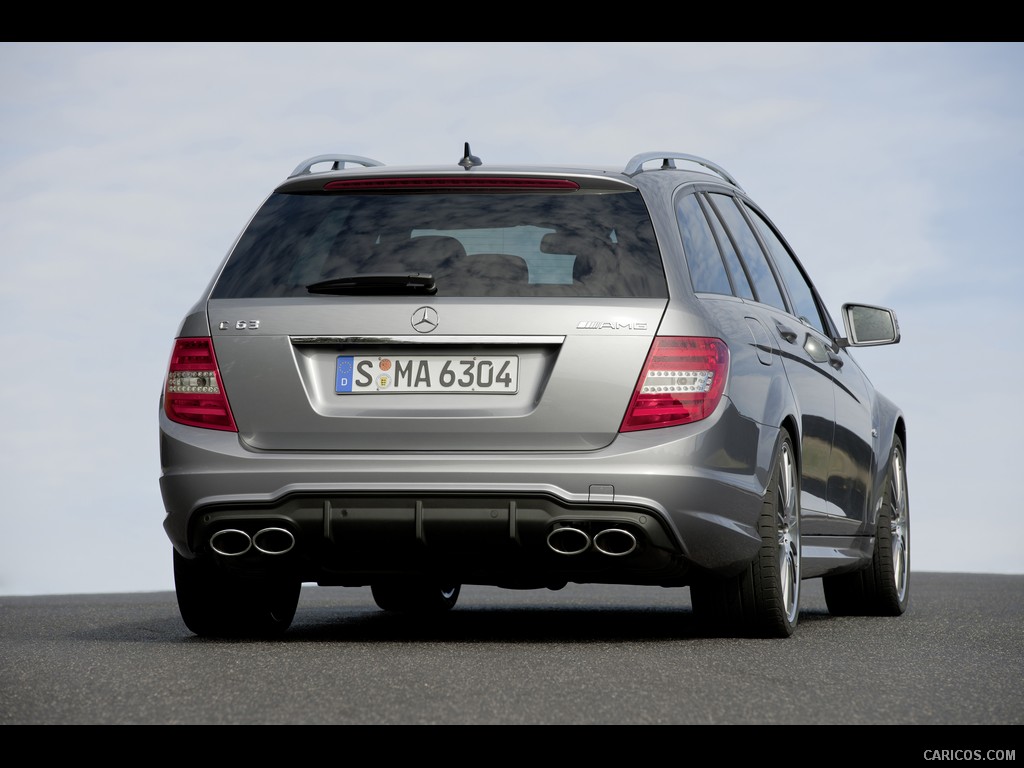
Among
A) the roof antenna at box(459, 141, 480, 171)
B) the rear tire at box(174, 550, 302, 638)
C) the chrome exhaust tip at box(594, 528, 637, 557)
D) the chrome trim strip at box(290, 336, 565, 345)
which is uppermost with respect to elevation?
the roof antenna at box(459, 141, 480, 171)

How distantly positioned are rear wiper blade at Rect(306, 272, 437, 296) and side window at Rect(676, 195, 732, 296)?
3.39 feet

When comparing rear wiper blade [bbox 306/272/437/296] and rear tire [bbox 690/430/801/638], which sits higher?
rear wiper blade [bbox 306/272/437/296]

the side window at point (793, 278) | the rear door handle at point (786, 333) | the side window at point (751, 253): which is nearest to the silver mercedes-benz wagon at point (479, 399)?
the rear door handle at point (786, 333)

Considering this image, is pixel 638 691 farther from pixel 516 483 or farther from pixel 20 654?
pixel 20 654

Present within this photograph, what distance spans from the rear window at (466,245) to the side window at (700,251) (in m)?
0.23

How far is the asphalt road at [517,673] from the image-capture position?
4.85m

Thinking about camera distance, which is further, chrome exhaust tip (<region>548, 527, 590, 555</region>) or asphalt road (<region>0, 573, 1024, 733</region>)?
chrome exhaust tip (<region>548, 527, 590, 555</region>)

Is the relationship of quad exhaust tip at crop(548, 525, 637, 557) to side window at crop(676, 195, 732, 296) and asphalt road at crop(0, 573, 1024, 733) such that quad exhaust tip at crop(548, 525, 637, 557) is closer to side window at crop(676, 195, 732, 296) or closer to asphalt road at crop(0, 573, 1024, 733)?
asphalt road at crop(0, 573, 1024, 733)

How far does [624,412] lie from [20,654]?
96.7 inches

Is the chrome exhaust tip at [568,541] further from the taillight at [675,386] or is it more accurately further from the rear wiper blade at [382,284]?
the rear wiper blade at [382,284]

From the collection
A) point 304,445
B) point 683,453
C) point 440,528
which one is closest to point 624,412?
point 683,453

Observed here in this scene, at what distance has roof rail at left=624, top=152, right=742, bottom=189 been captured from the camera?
7.39 metres

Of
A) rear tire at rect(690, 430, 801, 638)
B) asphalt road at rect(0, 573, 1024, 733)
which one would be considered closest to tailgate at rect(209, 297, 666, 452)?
asphalt road at rect(0, 573, 1024, 733)
